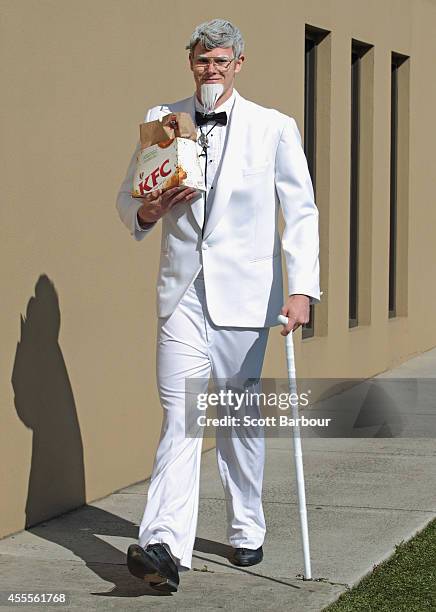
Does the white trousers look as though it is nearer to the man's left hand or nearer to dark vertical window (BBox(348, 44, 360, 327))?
the man's left hand

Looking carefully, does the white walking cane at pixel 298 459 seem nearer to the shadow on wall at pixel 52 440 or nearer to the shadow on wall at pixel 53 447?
A: the shadow on wall at pixel 53 447

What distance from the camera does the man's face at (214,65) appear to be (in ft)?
16.7

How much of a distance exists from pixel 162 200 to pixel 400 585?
1.78m

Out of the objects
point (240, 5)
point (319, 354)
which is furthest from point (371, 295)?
point (240, 5)

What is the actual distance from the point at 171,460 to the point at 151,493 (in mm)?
147

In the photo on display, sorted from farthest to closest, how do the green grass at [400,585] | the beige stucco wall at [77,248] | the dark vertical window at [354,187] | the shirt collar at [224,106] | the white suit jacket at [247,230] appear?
1. the dark vertical window at [354,187]
2. the beige stucco wall at [77,248]
3. the shirt collar at [224,106]
4. the white suit jacket at [247,230]
5. the green grass at [400,585]

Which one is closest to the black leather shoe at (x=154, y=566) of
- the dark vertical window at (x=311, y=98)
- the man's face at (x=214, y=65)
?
the man's face at (x=214, y=65)

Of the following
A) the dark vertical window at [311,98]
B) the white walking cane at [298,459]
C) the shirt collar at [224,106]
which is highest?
the dark vertical window at [311,98]

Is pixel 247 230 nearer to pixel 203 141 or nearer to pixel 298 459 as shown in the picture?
Result: pixel 203 141

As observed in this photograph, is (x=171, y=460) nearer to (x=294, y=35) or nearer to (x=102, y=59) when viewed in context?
(x=102, y=59)

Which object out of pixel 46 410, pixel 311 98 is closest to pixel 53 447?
pixel 46 410

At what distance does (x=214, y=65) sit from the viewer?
5125mm

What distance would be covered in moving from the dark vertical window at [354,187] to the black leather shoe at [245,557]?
5806 mm

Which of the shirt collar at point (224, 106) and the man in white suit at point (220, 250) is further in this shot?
the shirt collar at point (224, 106)
